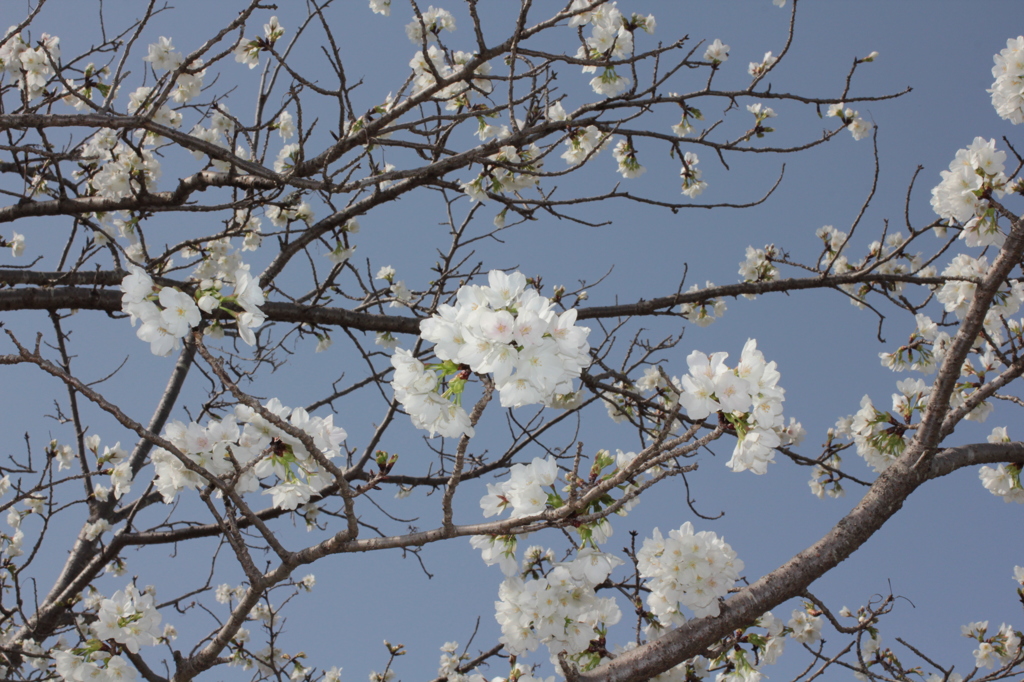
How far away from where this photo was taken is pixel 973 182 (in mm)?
2693

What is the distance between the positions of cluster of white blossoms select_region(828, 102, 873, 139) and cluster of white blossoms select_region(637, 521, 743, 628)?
2.92m

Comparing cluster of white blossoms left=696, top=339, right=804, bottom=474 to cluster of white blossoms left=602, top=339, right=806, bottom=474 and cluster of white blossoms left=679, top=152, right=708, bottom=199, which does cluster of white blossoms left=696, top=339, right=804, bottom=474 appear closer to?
cluster of white blossoms left=602, top=339, right=806, bottom=474

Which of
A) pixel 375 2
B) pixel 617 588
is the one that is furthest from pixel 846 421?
pixel 375 2

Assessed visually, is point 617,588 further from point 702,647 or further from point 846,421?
point 846,421

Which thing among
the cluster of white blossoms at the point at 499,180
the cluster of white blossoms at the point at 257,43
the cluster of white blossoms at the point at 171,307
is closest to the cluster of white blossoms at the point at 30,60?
the cluster of white blossoms at the point at 257,43

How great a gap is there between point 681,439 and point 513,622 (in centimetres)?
105

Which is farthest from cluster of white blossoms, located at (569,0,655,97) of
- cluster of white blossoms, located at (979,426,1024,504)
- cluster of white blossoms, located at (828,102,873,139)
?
cluster of white blossoms, located at (979,426,1024,504)

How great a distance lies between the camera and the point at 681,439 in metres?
1.65

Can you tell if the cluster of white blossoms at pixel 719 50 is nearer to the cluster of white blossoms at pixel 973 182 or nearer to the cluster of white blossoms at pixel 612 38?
the cluster of white blossoms at pixel 612 38

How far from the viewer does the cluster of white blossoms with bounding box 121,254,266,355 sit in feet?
5.84

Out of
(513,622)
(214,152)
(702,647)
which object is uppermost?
(214,152)

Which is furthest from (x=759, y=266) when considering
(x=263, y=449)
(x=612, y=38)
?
(x=263, y=449)

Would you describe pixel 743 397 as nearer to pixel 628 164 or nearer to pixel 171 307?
pixel 171 307

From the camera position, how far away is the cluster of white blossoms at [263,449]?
72.2 inches
